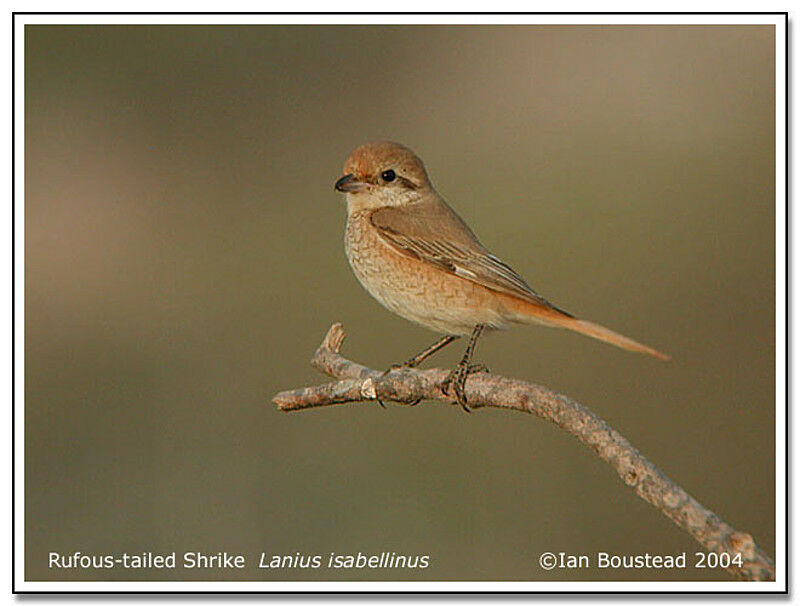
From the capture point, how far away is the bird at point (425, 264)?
352cm

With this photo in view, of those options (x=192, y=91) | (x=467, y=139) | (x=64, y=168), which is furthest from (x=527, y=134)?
(x=64, y=168)

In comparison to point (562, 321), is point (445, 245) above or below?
above

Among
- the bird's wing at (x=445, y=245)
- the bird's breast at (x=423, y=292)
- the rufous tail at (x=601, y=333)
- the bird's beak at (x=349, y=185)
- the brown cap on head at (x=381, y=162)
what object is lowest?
the rufous tail at (x=601, y=333)

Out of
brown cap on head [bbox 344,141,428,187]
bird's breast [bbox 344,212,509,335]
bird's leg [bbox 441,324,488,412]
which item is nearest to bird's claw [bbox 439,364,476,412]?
bird's leg [bbox 441,324,488,412]

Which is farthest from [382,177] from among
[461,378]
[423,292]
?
[461,378]

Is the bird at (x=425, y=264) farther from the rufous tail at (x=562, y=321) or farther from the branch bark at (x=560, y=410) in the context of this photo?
the branch bark at (x=560, y=410)

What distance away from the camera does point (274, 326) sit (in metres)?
5.96

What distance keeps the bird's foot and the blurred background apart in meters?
0.81

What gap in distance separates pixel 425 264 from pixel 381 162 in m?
0.50

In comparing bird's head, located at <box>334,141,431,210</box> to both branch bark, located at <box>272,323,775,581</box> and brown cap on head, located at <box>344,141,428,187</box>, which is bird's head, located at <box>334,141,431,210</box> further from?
branch bark, located at <box>272,323,775,581</box>

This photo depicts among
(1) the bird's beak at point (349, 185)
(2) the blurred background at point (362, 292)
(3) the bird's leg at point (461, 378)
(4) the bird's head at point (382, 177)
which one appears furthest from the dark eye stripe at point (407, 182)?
(2) the blurred background at point (362, 292)

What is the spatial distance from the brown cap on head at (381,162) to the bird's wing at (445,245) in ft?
0.46

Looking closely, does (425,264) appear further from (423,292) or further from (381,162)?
(381,162)

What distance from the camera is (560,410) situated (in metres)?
2.92
